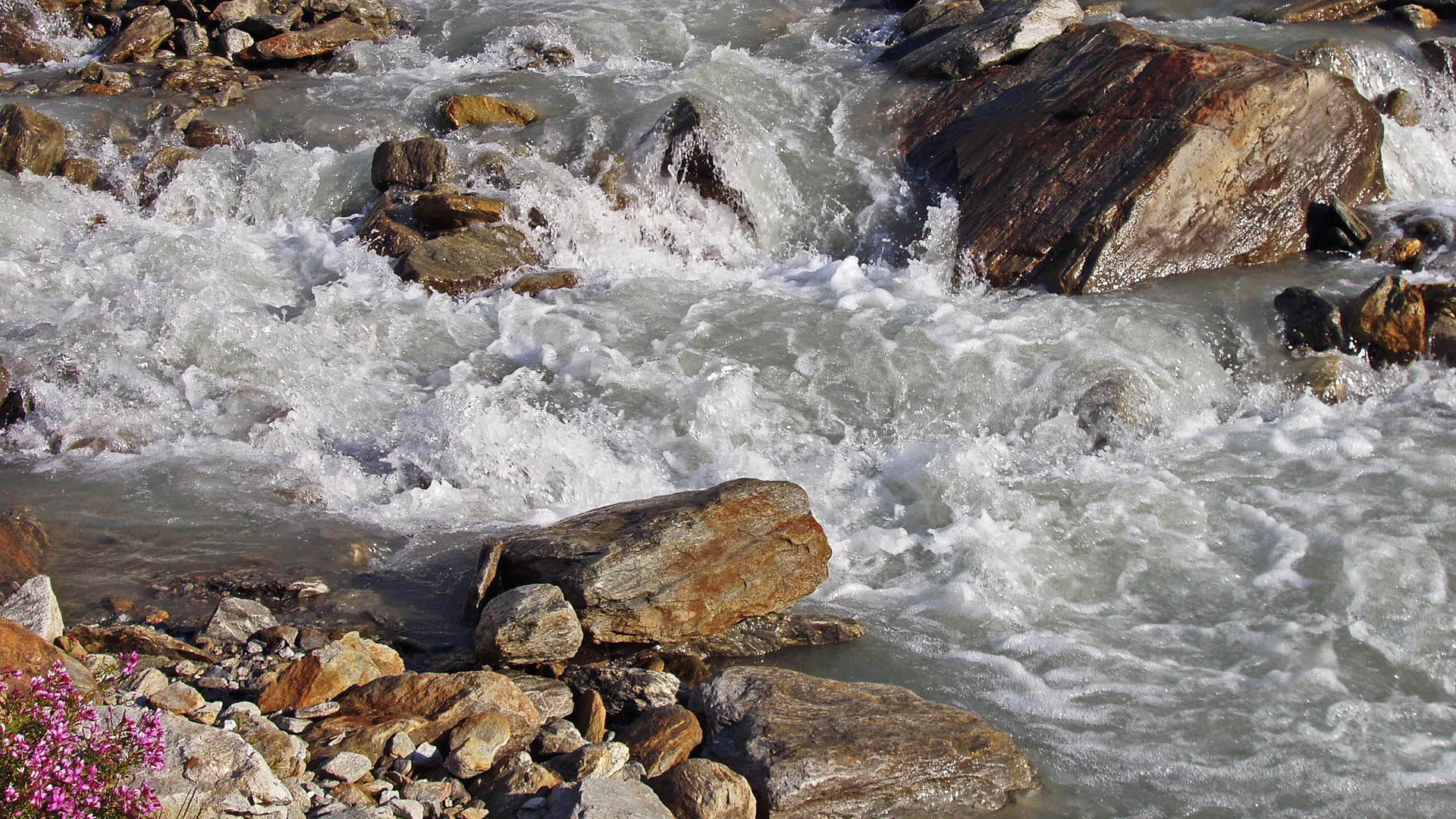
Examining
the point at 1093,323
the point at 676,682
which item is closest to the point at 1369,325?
the point at 1093,323

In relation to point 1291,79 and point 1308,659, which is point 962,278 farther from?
point 1308,659

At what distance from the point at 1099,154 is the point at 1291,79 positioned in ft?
5.86

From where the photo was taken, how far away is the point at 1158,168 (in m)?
8.05

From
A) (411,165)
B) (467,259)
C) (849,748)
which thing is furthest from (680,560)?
(411,165)

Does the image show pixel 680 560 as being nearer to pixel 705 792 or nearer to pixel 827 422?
pixel 705 792

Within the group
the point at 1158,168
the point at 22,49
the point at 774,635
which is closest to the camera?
the point at 774,635

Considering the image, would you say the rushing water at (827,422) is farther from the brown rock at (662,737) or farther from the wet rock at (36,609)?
the brown rock at (662,737)

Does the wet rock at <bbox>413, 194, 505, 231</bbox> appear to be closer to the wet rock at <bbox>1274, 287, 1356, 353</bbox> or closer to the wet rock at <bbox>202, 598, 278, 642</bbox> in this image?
the wet rock at <bbox>202, 598, 278, 642</bbox>

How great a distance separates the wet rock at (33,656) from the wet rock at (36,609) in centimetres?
31

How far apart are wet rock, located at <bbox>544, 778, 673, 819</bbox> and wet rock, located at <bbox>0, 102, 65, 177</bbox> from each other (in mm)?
8778

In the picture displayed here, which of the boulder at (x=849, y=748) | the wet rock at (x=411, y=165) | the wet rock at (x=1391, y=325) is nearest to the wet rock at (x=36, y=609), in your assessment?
the boulder at (x=849, y=748)

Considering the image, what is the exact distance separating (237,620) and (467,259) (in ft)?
15.5

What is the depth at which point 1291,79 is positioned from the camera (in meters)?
8.55

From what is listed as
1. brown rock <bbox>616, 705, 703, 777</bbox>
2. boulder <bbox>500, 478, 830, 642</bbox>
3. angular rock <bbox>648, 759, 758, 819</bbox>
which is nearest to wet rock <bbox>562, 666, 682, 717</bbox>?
brown rock <bbox>616, 705, 703, 777</bbox>
